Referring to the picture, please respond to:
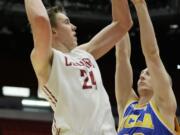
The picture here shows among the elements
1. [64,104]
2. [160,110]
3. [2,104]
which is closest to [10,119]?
[2,104]

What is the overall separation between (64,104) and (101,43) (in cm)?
48

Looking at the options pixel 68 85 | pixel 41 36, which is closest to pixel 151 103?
pixel 68 85

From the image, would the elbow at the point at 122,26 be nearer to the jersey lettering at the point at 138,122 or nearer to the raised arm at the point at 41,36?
the raised arm at the point at 41,36

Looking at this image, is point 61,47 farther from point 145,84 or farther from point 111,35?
point 145,84

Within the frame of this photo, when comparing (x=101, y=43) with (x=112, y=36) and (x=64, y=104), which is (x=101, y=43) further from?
(x=64, y=104)

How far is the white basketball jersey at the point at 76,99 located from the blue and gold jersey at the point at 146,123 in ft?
2.11

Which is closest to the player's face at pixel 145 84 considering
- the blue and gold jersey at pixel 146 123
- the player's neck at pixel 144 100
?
the player's neck at pixel 144 100

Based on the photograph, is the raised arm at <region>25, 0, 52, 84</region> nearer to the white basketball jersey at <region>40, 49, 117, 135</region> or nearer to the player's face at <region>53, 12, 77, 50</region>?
the white basketball jersey at <region>40, 49, 117, 135</region>

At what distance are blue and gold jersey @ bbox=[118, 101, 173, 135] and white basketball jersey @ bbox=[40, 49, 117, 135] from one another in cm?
64

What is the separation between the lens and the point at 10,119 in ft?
30.9

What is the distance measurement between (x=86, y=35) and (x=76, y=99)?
23.0ft

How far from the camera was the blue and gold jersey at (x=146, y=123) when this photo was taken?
2.79 meters

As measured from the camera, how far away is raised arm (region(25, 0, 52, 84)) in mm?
2137

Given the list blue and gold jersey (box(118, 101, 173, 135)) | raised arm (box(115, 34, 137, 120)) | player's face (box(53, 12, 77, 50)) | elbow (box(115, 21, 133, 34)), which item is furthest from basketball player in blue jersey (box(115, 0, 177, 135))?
player's face (box(53, 12, 77, 50))
